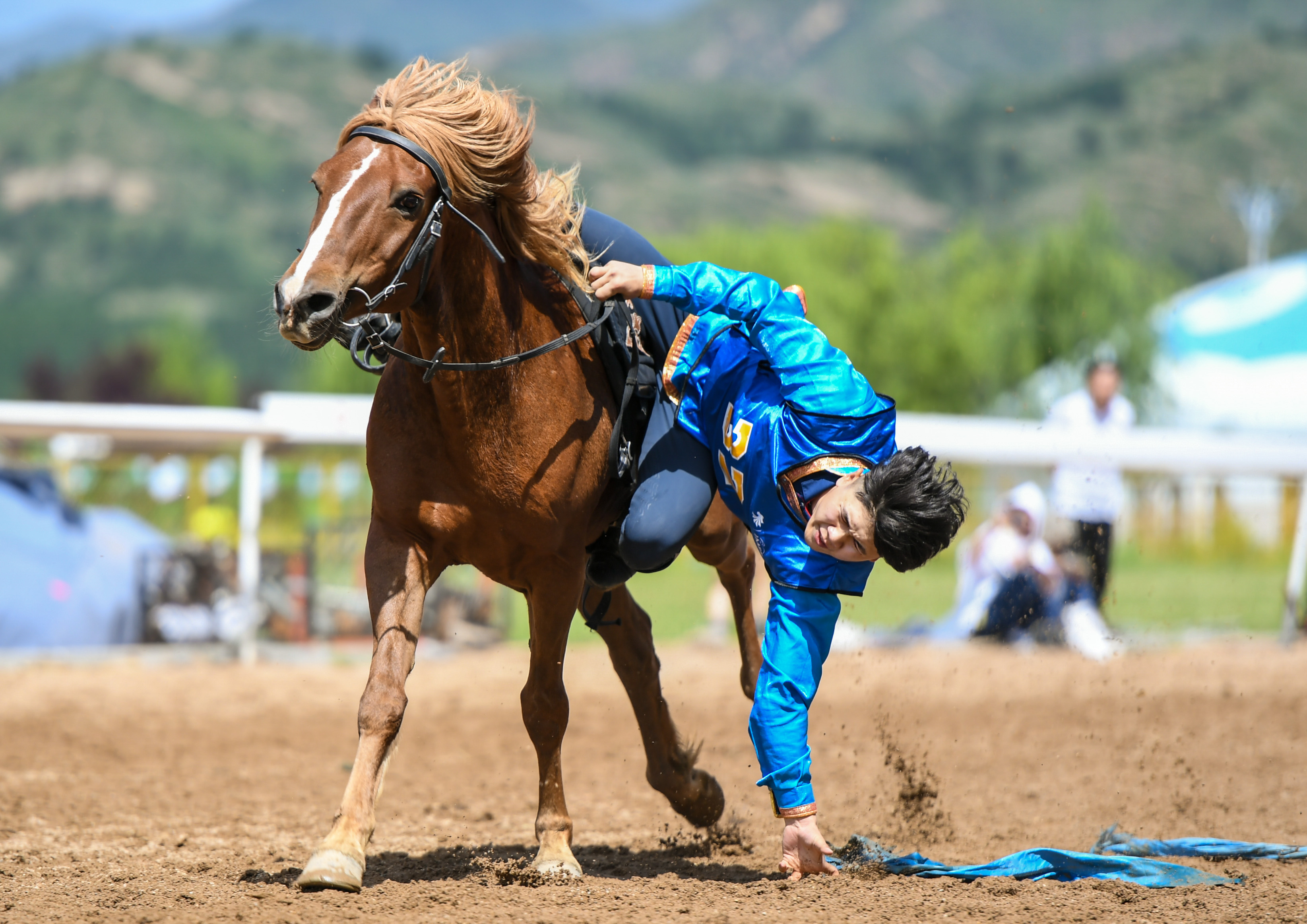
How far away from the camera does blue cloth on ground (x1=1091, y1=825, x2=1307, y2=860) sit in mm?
3814

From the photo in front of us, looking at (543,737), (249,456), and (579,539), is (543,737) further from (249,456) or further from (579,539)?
(249,456)

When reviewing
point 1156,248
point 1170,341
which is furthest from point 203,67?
point 1170,341

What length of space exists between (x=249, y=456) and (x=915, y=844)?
19.7 feet

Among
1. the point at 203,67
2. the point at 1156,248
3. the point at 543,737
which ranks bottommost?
the point at 543,737

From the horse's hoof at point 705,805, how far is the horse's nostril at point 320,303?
2.16 meters

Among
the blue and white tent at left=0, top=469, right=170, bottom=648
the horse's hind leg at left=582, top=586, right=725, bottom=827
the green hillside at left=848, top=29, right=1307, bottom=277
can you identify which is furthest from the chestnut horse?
the green hillside at left=848, top=29, right=1307, bottom=277

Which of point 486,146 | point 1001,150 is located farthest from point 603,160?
point 486,146

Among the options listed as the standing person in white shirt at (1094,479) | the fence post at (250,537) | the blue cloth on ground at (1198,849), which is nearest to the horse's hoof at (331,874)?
the blue cloth on ground at (1198,849)

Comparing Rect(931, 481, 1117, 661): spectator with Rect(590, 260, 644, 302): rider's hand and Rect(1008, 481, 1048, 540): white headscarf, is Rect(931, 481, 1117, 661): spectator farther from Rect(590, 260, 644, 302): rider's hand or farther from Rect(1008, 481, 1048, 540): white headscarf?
Rect(590, 260, 644, 302): rider's hand

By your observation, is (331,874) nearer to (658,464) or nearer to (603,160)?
(658,464)

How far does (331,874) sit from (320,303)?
1338 mm

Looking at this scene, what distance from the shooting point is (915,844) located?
14.0 ft

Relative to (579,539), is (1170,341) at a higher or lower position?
higher

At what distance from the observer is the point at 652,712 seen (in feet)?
13.8
